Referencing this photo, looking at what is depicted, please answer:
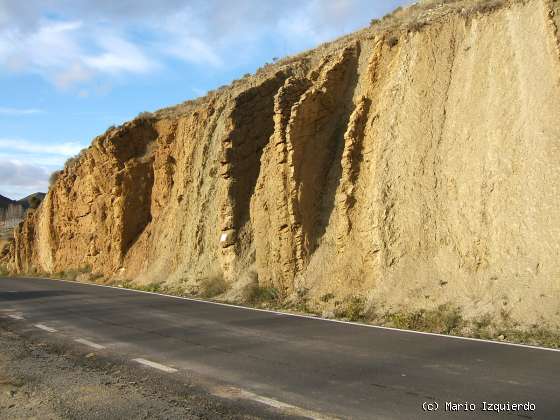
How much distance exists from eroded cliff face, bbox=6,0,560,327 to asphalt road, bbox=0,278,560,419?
2.67 m

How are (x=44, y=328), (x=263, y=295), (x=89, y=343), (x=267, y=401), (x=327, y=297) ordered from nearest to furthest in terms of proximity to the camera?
(x=267, y=401) < (x=89, y=343) < (x=44, y=328) < (x=327, y=297) < (x=263, y=295)

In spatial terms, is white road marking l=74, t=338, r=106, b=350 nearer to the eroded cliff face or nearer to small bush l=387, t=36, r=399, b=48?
the eroded cliff face

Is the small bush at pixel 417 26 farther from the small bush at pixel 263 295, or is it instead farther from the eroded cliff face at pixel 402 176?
the small bush at pixel 263 295

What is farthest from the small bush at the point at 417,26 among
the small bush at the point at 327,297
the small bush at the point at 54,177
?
the small bush at the point at 54,177

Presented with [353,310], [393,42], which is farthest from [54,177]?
[353,310]

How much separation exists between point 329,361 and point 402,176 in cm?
860

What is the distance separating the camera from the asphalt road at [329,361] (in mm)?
5824

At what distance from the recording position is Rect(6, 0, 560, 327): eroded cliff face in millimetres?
12336

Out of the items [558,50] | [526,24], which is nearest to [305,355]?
[558,50]

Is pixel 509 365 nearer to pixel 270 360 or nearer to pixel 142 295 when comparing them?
pixel 270 360

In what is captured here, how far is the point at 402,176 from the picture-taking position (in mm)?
15422

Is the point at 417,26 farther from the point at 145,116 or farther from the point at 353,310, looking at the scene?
the point at 145,116

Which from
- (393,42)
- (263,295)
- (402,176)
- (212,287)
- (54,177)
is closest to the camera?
(402,176)

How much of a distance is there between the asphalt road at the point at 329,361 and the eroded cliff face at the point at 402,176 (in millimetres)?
2668
